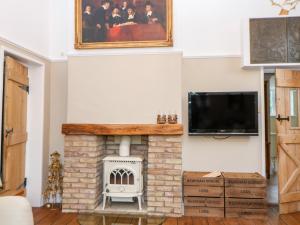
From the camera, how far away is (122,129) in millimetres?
3824

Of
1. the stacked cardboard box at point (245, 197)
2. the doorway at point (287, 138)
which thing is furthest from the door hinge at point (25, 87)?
the doorway at point (287, 138)

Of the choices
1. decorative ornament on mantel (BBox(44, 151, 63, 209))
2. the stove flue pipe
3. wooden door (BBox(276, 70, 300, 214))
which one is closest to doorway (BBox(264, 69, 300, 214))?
wooden door (BBox(276, 70, 300, 214))

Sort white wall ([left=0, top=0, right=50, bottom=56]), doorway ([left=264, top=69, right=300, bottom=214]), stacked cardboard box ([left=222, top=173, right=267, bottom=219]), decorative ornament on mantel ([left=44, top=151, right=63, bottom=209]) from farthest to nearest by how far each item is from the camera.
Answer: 1. decorative ornament on mantel ([left=44, top=151, right=63, bottom=209])
2. doorway ([left=264, top=69, right=300, bottom=214])
3. stacked cardboard box ([left=222, top=173, right=267, bottom=219])
4. white wall ([left=0, top=0, right=50, bottom=56])

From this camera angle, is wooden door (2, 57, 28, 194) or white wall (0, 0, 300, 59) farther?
white wall (0, 0, 300, 59)

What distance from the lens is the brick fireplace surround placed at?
3.76m

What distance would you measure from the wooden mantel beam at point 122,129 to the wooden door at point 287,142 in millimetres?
1461

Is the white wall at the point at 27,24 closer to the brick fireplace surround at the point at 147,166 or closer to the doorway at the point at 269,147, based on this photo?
the brick fireplace surround at the point at 147,166

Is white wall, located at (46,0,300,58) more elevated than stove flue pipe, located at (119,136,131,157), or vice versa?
white wall, located at (46,0,300,58)

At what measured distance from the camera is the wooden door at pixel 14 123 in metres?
3.45

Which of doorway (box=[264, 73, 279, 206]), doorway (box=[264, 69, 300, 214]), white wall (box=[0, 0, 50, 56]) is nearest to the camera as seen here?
white wall (box=[0, 0, 50, 56])

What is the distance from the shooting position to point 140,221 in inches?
104

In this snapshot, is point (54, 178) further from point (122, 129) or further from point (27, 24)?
point (27, 24)

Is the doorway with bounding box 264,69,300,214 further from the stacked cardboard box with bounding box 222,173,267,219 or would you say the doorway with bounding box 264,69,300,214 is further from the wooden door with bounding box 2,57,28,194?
the wooden door with bounding box 2,57,28,194

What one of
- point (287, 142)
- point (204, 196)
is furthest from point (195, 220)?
point (287, 142)
